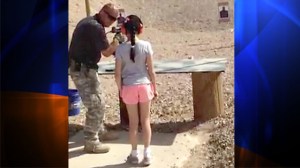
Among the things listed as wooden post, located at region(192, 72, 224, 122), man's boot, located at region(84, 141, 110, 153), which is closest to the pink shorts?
man's boot, located at region(84, 141, 110, 153)

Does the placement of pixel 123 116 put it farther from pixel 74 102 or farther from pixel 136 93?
pixel 136 93

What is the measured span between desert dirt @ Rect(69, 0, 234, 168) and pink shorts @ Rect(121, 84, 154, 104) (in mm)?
816

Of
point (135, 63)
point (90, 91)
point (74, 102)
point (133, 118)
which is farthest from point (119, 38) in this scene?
point (74, 102)

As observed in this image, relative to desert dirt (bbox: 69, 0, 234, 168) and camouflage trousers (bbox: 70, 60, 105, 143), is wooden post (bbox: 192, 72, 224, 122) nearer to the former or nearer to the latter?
desert dirt (bbox: 69, 0, 234, 168)

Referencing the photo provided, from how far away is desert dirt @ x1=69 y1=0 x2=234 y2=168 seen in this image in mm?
4812

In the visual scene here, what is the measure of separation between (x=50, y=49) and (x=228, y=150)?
243 cm

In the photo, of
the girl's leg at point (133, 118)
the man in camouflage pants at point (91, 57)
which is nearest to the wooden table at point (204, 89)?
the man in camouflage pants at point (91, 57)

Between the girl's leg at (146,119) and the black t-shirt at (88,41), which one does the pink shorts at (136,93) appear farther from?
the black t-shirt at (88,41)

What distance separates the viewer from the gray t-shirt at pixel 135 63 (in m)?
3.84

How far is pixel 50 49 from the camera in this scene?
2.78 meters

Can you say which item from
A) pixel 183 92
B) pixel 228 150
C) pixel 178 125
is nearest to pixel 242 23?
pixel 228 150

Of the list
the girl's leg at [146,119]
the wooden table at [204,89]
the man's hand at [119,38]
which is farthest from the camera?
the wooden table at [204,89]

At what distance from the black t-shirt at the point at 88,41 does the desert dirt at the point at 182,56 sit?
135 cm

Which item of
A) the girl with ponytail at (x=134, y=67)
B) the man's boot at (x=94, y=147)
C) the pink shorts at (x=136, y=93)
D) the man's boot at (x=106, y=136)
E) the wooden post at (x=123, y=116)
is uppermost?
the girl with ponytail at (x=134, y=67)
